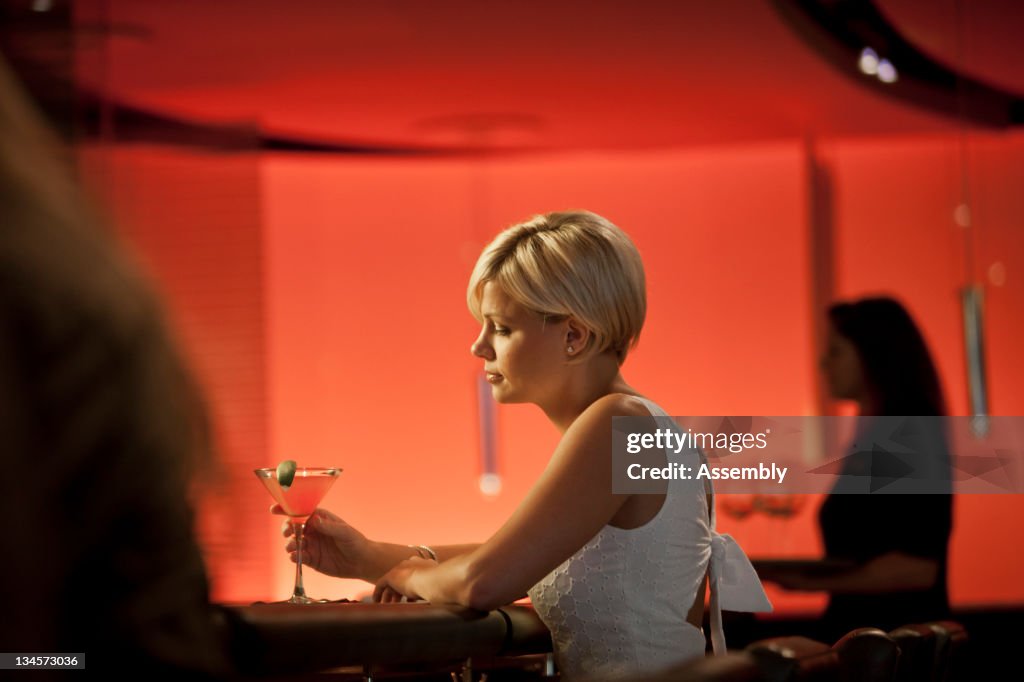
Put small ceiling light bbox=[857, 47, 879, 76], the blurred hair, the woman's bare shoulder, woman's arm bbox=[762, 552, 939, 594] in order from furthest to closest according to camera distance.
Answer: small ceiling light bbox=[857, 47, 879, 76] → the blurred hair → woman's arm bbox=[762, 552, 939, 594] → the woman's bare shoulder

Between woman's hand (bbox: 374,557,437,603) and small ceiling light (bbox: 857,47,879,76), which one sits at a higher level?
small ceiling light (bbox: 857,47,879,76)

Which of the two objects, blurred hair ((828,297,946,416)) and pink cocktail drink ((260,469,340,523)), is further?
blurred hair ((828,297,946,416))

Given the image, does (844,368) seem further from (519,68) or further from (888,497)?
(519,68)

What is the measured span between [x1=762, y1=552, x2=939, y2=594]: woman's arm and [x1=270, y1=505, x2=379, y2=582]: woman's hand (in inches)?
52.8

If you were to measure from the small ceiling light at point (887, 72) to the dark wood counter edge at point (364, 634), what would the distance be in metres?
4.43

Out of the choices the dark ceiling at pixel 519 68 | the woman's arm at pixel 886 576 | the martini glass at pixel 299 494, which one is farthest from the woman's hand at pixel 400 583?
the dark ceiling at pixel 519 68

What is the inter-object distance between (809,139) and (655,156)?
0.86m

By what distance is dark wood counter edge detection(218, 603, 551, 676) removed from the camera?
1.29 metres

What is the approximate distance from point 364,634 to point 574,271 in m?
0.69

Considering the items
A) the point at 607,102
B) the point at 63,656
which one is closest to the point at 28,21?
the point at 607,102
